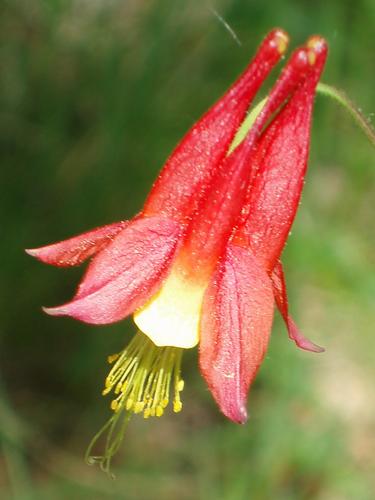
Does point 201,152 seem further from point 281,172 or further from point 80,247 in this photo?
point 80,247

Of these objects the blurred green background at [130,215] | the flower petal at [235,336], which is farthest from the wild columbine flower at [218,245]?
the blurred green background at [130,215]

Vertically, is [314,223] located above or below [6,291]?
above

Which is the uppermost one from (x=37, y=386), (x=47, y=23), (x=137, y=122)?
(x=47, y=23)

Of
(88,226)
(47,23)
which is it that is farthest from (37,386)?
(47,23)

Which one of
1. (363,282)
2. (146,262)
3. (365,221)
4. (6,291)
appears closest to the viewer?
(146,262)

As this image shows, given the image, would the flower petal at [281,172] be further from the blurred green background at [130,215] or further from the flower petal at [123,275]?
the blurred green background at [130,215]

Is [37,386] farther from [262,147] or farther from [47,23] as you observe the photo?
[262,147]

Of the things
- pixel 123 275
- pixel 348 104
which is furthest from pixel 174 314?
pixel 348 104
